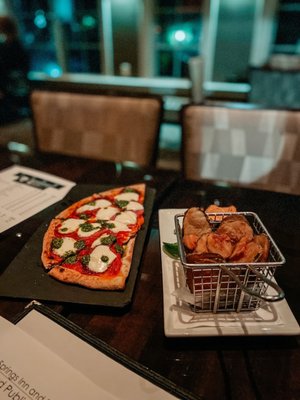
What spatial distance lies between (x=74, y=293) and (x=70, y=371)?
194 mm

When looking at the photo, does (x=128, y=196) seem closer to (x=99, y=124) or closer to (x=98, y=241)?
(x=98, y=241)

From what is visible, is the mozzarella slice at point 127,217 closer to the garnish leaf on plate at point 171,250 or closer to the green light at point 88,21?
the garnish leaf on plate at point 171,250

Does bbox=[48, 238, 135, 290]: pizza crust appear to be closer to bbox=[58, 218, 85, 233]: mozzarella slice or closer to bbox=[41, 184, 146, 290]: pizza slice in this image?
bbox=[41, 184, 146, 290]: pizza slice

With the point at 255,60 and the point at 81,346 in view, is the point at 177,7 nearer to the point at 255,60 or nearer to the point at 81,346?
the point at 255,60

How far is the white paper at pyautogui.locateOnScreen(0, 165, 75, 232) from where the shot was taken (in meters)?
1.08

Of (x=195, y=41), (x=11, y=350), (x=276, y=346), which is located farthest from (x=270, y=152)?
(x=195, y=41)

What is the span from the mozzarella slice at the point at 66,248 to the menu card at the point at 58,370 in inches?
9.5

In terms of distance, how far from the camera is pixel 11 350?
602mm

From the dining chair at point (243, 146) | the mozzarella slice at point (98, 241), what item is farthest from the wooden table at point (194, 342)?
the dining chair at point (243, 146)

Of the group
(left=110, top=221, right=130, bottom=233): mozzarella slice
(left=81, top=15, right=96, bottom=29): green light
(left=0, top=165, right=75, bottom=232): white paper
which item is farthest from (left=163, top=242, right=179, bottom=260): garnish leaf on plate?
(left=81, top=15, right=96, bottom=29): green light

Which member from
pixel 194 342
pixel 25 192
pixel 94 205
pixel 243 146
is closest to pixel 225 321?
pixel 194 342

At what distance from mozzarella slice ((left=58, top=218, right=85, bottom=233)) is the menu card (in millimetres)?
353

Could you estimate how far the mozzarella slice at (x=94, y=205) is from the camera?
42.4 inches

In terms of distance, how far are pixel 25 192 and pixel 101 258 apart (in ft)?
1.89
